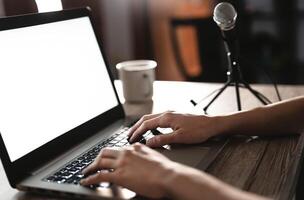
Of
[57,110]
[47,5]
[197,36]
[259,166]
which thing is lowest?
[197,36]

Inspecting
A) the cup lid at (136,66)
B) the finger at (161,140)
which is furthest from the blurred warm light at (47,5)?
the finger at (161,140)

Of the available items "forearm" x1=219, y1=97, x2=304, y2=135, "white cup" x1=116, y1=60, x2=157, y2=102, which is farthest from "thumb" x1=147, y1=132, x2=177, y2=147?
"white cup" x1=116, y1=60, x2=157, y2=102

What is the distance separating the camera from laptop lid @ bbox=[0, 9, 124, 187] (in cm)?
80

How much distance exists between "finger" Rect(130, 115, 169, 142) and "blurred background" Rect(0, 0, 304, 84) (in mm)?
2077

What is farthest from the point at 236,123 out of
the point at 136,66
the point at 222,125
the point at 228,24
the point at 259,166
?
the point at 136,66

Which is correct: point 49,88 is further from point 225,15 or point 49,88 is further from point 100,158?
point 225,15

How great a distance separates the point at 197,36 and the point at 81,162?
8.71 ft

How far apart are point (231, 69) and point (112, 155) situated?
550 millimetres

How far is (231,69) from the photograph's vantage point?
1.18 meters

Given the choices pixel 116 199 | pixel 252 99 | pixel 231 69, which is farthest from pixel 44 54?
pixel 252 99

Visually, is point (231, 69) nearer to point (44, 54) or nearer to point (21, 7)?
point (44, 54)

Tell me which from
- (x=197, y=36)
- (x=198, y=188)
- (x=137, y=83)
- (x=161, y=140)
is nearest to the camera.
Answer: (x=198, y=188)

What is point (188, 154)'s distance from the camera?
83cm

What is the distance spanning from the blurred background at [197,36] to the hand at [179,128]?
2.08 meters
